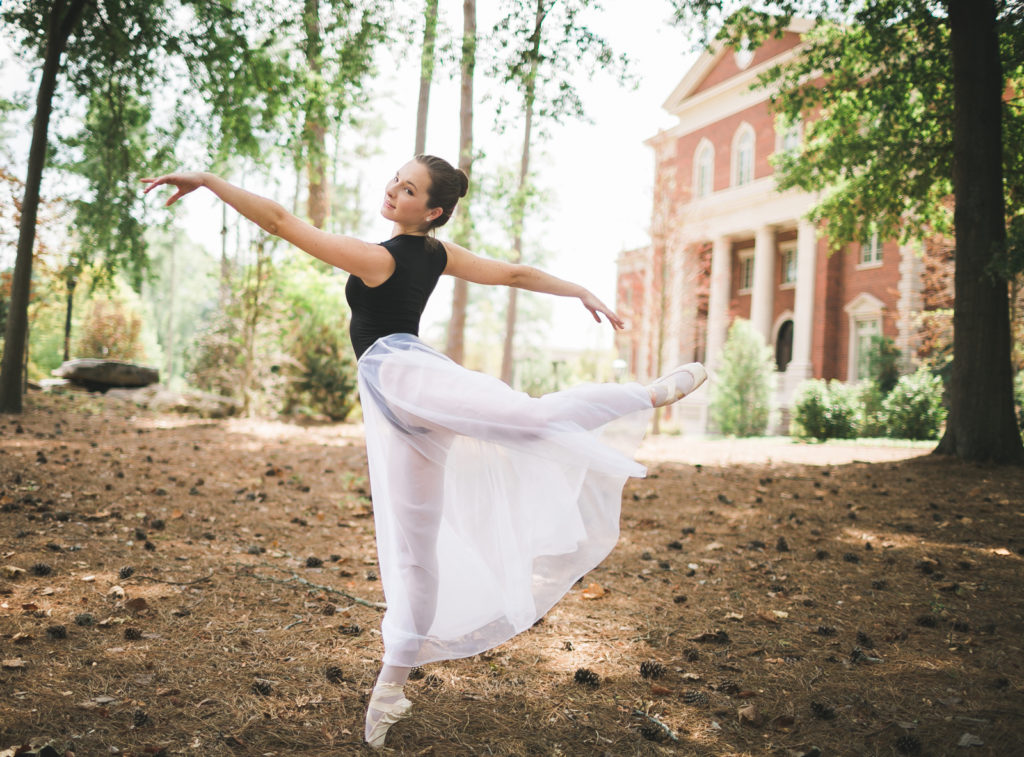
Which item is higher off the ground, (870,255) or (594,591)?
(870,255)

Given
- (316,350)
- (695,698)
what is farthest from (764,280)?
(695,698)

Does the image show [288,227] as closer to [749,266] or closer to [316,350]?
[316,350]

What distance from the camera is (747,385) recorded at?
918 inches

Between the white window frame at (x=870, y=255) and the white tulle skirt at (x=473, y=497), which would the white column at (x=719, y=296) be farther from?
the white tulle skirt at (x=473, y=497)

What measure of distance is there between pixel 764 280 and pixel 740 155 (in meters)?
5.91

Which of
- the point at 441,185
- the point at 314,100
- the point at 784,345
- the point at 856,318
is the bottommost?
the point at 441,185

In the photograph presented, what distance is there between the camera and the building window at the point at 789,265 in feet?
97.0

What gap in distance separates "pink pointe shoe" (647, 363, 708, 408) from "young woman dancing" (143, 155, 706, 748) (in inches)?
2.0

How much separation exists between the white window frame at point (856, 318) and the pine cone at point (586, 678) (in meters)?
25.6

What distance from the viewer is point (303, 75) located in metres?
12.0

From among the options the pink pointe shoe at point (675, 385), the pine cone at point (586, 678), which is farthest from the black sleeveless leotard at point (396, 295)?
the pine cone at point (586, 678)

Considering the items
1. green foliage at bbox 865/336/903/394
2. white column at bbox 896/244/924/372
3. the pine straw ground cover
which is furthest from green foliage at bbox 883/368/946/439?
the pine straw ground cover

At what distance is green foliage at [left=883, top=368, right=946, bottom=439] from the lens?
687 inches

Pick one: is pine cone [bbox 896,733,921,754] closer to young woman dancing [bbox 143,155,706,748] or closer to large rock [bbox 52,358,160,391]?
young woman dancing [bbox 143,155,706,748]
